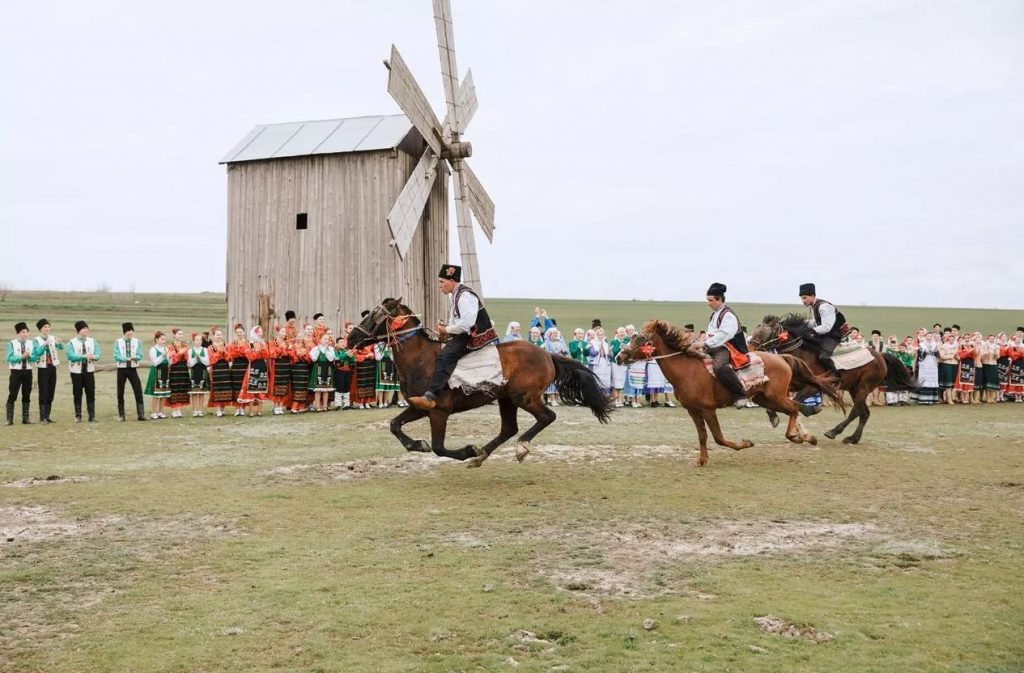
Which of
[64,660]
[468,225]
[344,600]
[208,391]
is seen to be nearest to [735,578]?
[344,600]

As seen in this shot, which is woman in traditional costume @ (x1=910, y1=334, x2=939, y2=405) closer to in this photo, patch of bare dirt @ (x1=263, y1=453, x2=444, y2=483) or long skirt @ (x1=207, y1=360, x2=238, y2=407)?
patch of bare dirt @ (x1=263, y1=453, x2=444, y2=483)

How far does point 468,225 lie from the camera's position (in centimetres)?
2347

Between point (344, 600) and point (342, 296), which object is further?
point (342, 296)

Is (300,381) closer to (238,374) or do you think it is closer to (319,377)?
(319,377)

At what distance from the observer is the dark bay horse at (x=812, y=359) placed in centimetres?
1491

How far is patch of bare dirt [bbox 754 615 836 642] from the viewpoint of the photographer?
5514 millimetres

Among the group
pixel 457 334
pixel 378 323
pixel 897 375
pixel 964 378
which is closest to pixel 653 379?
pixel 897 375

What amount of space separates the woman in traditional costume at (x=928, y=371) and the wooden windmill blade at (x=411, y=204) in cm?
1365

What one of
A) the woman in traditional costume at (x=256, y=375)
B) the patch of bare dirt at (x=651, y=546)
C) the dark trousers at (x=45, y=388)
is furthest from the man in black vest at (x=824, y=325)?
the dark trousers at (x=45, y=388)

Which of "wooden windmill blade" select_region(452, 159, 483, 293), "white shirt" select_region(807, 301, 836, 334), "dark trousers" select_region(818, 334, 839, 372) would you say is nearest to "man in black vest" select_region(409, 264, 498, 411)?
"white shirt" select_region(807, 301, 836, 334)

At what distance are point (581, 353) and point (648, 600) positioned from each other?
16.7 meters

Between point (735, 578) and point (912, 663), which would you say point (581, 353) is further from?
point (912, 663)

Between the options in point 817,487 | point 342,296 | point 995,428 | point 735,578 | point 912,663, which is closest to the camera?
point 912,663

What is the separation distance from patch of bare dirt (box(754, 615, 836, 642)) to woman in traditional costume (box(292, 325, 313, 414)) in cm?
1490
